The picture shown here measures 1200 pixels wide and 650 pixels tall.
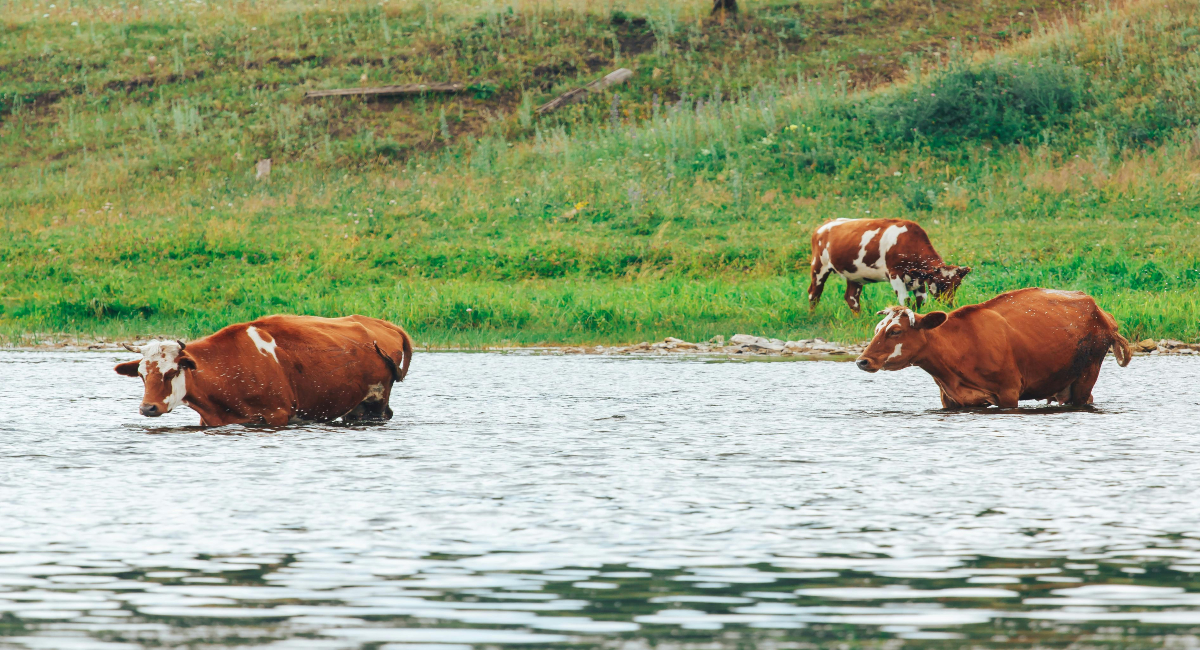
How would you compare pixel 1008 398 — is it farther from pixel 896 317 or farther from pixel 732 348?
pixel 732 348

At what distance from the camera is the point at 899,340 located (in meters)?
11.0

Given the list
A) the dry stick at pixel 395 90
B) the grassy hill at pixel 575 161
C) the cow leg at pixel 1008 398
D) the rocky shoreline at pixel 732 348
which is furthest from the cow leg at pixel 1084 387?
the dry stick at pixel 395 90

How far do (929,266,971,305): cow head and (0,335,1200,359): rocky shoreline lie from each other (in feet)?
6.81

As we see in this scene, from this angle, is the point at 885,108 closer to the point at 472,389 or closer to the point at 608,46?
the point at 608,46

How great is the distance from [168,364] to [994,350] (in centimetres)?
595

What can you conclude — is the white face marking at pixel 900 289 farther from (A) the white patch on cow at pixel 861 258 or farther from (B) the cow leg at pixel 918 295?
(A) the white patch on cow at pixel 861 258

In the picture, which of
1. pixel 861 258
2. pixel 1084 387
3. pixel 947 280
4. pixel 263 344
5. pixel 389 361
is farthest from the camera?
pixel 861 258

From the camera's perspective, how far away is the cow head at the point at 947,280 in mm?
19781

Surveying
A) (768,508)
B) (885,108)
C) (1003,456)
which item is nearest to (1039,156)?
(885,108)

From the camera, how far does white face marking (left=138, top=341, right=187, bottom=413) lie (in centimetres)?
962

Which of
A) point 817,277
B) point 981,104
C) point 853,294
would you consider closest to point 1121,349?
point 853,294

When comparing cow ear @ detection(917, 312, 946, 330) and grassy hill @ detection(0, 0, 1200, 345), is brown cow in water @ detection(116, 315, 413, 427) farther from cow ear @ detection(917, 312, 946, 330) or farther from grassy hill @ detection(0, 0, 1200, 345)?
grassy hill @ detection(0, 0, 1200, 345)

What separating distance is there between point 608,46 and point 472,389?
26.7 m

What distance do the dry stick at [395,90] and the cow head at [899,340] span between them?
2673 cm
